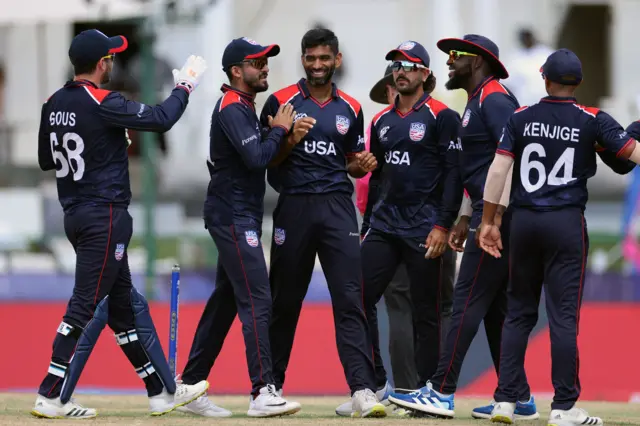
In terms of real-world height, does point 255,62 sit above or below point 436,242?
above

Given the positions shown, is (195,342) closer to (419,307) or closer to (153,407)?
(153,407)

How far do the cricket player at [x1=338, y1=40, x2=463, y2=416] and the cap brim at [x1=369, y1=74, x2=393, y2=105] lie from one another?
992mm

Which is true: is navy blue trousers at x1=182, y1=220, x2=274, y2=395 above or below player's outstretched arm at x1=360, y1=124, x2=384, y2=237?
below

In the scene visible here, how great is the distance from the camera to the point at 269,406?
349 inches

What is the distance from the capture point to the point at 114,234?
351 inches

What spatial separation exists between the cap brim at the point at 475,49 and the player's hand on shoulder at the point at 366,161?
845 mm

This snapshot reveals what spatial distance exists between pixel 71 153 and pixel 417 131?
2.22 m

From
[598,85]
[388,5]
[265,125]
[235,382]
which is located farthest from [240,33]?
[265,125]

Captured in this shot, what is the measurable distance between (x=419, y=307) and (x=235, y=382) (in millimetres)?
4558

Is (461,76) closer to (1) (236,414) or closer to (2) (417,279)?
(2) (417,279)

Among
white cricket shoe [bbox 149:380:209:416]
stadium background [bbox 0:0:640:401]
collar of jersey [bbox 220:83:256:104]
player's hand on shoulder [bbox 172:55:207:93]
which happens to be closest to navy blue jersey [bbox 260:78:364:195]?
collar of jersey [bbox 220:83:256:104]

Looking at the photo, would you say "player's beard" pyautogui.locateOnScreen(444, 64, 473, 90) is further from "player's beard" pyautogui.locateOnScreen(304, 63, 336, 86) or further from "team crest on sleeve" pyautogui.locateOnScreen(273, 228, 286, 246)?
"team crest on sleeve" pyautogui.locateOnScreen(273, 228, 286, 246)

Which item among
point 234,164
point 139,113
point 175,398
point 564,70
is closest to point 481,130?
point 564,70

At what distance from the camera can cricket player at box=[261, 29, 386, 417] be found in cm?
923
